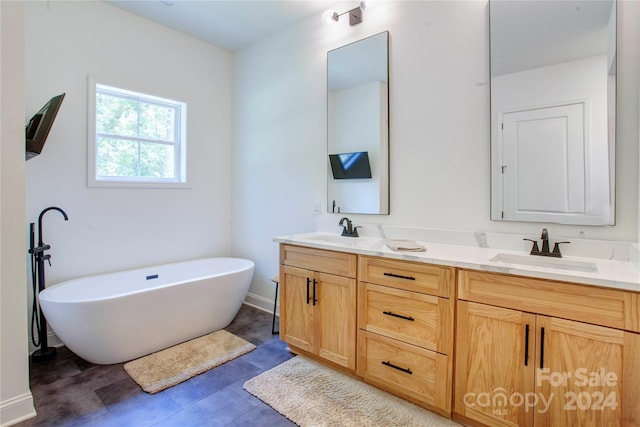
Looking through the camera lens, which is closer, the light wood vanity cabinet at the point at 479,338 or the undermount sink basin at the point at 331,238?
the light wood vanity cabinet at the point at 479,338

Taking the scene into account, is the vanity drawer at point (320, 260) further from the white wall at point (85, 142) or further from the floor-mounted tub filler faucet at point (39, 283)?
the floor-mounted tub filler faucet at point (39, 283)

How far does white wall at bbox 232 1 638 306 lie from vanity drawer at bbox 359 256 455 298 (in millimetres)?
587

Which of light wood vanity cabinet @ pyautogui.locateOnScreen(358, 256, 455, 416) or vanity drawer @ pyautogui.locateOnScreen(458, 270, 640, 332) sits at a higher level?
vanity drawer @ pyautogui.locateOnScreen(458, 270, 640, 332)

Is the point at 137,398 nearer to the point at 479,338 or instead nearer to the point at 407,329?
the point at 407,329

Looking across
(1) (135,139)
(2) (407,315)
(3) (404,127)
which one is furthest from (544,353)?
(1) (135,139)

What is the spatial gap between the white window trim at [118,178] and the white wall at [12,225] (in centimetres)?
106

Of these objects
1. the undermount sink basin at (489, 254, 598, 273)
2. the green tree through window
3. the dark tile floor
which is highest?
the green tree through window

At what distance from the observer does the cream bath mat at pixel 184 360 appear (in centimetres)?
217

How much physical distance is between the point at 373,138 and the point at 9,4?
2341 millimetres

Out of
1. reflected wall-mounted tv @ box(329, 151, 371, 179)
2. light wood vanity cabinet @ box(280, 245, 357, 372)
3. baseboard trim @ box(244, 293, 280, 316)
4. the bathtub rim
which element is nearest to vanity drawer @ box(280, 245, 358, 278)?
light wood vanity cabinet @ box(280, 245, 357, 372)

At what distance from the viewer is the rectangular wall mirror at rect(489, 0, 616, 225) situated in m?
1.74

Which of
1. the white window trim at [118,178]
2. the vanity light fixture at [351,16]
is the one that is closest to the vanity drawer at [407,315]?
the vanity light fixture at [351,16]

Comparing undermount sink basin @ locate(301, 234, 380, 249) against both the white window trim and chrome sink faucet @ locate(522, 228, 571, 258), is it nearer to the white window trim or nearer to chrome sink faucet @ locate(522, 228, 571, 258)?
chrome sink faucet @ locate(522, 228, 571, 258)

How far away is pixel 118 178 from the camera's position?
311cm
